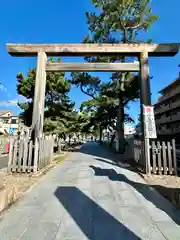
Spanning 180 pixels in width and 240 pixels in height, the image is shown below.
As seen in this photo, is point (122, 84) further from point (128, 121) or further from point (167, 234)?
point (167, 234)

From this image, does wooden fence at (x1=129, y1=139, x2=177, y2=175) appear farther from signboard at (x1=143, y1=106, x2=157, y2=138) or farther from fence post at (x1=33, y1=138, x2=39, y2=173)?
fence post at (x1=33, y1=138, x2=39, y2=173)

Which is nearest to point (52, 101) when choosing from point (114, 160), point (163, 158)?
point (114, 160)

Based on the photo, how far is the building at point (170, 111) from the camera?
89.8 feet

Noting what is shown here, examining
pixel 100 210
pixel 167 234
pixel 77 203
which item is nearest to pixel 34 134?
pixel 77 203

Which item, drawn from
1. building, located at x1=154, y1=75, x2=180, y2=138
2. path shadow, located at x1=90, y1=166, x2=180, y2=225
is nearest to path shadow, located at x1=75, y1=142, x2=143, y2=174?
path shadow, located at x1=90, y1=166, x2=180, y2=225

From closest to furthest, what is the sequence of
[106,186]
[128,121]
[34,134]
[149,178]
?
[106,186] < [149,178] < [34,134] < [128,121]

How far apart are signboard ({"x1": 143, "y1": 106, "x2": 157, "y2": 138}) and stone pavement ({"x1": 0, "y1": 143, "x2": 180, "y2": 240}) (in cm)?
223

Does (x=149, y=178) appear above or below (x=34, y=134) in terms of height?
below

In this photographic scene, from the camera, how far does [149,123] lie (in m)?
5.86

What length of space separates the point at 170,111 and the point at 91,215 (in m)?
31.9

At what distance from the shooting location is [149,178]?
512cm

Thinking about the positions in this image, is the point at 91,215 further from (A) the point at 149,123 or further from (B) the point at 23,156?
(A) the point at 149,123

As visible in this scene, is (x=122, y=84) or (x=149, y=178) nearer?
(x=149, y=178)

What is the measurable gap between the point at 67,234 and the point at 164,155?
14.8 ft
